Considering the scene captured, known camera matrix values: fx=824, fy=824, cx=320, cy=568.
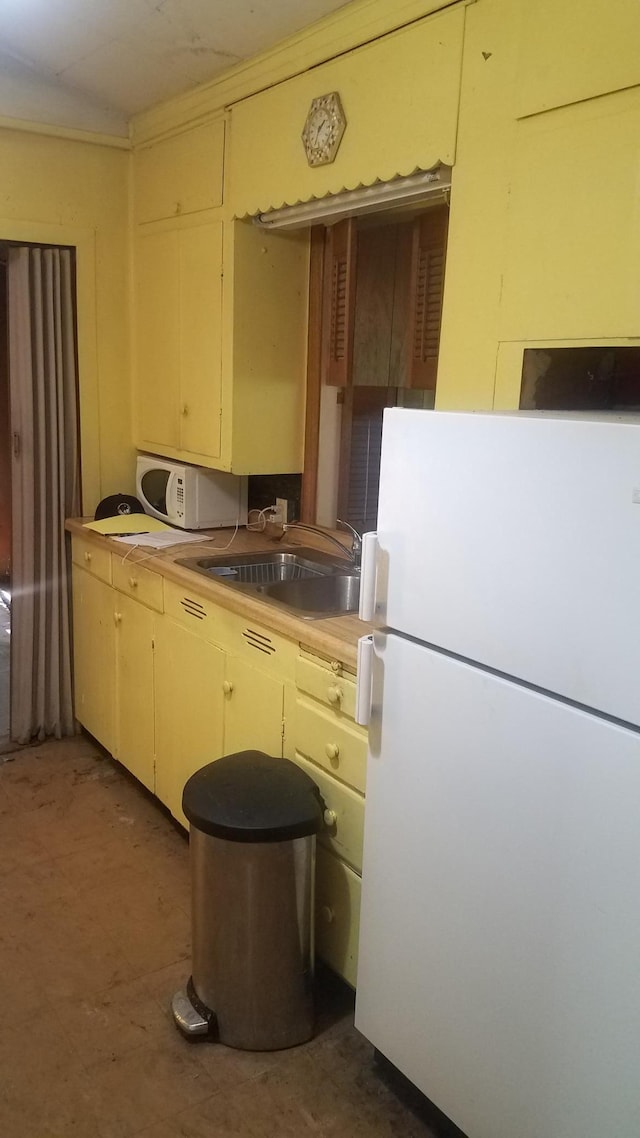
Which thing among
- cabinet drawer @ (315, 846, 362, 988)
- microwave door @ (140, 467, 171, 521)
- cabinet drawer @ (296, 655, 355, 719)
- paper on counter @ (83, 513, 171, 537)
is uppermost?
microwave door @ (140, 467, 171, 521)

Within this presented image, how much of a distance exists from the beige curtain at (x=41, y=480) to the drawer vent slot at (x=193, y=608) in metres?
1.06

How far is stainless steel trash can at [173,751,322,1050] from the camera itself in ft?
6.01

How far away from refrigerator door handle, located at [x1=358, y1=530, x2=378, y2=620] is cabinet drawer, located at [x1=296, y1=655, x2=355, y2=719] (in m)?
0.30

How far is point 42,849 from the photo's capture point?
2734 millimetres

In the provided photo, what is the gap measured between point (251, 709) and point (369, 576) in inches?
32.8

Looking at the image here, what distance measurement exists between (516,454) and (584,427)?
134 mm

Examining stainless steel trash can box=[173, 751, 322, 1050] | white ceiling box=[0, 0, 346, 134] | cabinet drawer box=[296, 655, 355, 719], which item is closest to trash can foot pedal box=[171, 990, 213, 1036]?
stainless steel trash can box=[173, 751, 322, 1050]

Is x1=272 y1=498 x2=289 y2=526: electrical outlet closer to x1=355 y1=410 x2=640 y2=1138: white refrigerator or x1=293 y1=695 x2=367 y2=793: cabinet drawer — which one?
x1=293 y1=695 x2=367 y2=793: cabinet drawer

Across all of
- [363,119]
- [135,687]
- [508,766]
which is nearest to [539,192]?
[363,119]

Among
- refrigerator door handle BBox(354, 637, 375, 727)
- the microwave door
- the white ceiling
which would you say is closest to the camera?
refrigerator door handle BBox(354, 637, 375, 727)

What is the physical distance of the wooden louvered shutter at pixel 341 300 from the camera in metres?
2.46

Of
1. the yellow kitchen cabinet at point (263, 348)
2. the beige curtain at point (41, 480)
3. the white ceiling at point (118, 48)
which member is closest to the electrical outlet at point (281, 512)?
the yellow kitchen cabinet at point (263, 348)

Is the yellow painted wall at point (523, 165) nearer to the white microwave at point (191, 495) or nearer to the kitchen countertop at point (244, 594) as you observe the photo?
the kitchen countertop at point (244, 594)

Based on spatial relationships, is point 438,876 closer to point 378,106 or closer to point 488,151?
point 488,151
